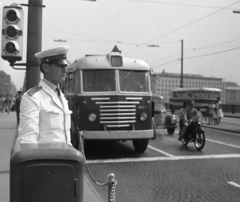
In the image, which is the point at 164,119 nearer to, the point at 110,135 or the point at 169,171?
the point at 110,135

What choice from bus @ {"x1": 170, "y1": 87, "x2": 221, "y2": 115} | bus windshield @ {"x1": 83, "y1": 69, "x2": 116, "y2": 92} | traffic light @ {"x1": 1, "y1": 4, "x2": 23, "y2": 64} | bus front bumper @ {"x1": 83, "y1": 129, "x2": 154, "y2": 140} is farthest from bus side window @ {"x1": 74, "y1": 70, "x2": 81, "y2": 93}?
bus @ {"x1": 170, "y1": 87, "x2": 221, "y2": 115}

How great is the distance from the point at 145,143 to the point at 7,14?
576cm

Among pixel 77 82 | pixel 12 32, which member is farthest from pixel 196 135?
pixel 12 32

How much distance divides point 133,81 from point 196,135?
2.76 metres

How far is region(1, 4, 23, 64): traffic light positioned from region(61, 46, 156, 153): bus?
3.99 metres

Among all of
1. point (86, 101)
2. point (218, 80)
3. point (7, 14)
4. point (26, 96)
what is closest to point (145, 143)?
point (86, 101)

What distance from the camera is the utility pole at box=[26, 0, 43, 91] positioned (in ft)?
18.9

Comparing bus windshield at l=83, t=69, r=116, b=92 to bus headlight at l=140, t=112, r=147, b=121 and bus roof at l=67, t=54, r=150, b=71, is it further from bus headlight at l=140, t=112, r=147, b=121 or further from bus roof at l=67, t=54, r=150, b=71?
bus headlight at l=140, t=112, r=147, b=121

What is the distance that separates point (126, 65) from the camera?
9.73 m

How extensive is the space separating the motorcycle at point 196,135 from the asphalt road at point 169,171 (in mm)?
205

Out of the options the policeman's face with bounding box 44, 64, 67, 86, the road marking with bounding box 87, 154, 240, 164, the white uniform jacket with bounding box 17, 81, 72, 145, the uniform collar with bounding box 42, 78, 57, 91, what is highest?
the policeman's face with bounding box 44, 64, 67, 86

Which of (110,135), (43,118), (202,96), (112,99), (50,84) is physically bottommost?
(110,135)

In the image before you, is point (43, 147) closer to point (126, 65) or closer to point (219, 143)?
point (126, 65)

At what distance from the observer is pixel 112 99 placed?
9.39 metres
